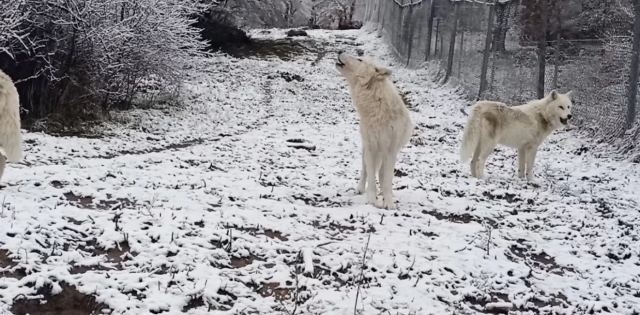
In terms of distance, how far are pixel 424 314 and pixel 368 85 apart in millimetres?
3412

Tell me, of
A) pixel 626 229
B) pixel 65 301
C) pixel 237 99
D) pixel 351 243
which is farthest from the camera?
pixel 237 99

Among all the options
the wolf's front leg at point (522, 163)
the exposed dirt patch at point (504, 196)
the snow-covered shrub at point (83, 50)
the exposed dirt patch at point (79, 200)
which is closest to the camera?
the exposed dirt patch at point (79, 200)

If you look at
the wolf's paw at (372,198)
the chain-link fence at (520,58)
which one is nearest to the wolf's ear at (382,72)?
the wolf's paw at (372,198)

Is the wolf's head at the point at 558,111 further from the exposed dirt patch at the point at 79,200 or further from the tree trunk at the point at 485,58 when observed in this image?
the exposed dirt patch at the point at 79,200

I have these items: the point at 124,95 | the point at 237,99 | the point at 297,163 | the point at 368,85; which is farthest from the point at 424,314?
the point at 237,99

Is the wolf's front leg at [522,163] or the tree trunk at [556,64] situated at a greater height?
the tree trunk at [556,64]

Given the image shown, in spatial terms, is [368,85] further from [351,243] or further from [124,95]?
[124,95]

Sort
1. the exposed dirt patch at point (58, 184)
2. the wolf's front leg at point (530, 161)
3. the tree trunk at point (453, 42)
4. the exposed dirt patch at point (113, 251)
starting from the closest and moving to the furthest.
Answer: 1. the exposed dirt patch at point (113, 251)
2. the exposed dirt patch at point (58, 184)
3. the wolf's front leg at point (530, 161)
4. the tree trunk at point (453, 42)

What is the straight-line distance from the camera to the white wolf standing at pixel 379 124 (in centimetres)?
651

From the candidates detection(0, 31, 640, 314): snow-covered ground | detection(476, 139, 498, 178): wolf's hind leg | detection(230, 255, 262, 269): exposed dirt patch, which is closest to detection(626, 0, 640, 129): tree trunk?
detection(0, 31, 640, 314): snow-covered ground

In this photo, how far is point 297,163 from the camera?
29.9ft

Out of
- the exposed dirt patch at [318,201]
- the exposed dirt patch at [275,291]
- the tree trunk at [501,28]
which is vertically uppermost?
the tree trunk at [501,28]

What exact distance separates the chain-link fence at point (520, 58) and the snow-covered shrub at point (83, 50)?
885 centimetres

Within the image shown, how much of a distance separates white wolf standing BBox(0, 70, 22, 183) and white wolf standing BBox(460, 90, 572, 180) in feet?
20.3
